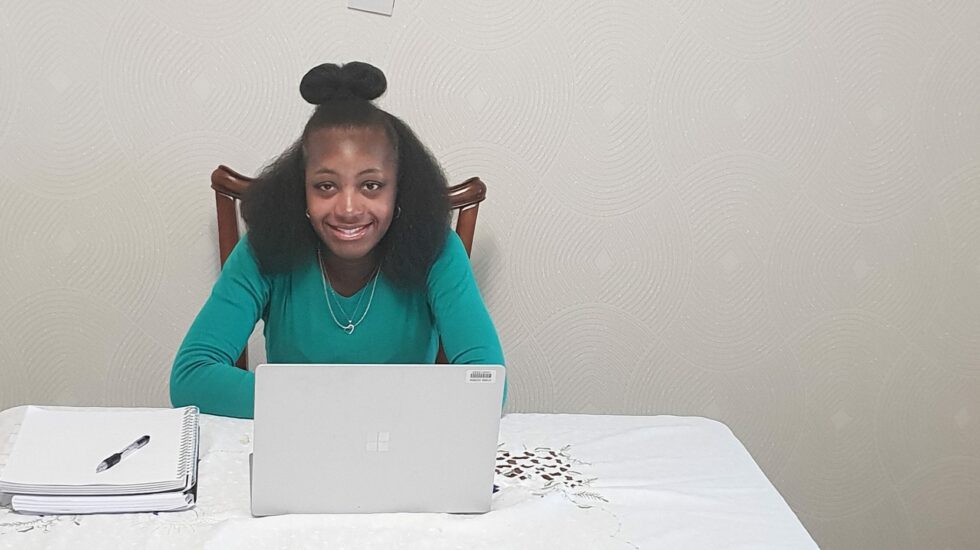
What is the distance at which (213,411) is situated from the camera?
1.60 m

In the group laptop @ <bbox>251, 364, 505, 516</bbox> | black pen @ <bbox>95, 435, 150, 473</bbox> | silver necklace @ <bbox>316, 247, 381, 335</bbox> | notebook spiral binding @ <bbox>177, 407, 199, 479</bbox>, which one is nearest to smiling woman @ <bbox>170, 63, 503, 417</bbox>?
silver necklace @ <bbox>316, 247, 381, 335</bbox>

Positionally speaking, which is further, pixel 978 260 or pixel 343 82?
pixel 978 260

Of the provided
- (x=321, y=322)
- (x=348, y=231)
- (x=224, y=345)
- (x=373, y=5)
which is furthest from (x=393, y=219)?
(x=373, y=5)

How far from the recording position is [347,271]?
1.77m

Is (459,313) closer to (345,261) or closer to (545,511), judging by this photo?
(345,261)

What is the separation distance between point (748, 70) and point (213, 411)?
3.83ft

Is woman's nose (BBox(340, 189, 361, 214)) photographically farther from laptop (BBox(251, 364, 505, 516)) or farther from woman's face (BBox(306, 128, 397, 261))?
laptop (BBox(251, 364, 505, 516))

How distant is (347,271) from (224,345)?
0.75ft

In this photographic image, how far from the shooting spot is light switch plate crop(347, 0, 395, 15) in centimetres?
196

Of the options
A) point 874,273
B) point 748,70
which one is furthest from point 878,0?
point 874,273

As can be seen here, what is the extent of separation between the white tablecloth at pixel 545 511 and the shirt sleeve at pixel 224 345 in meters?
0.04

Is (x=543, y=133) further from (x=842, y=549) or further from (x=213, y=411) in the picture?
(x=842, y=549)

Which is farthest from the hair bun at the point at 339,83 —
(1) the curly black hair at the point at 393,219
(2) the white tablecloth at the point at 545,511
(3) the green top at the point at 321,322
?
(2) the white tablecloth at the point at 545,511

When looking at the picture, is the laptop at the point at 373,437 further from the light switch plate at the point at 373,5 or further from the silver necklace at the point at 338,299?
the light switch plate at the point at 373,5
